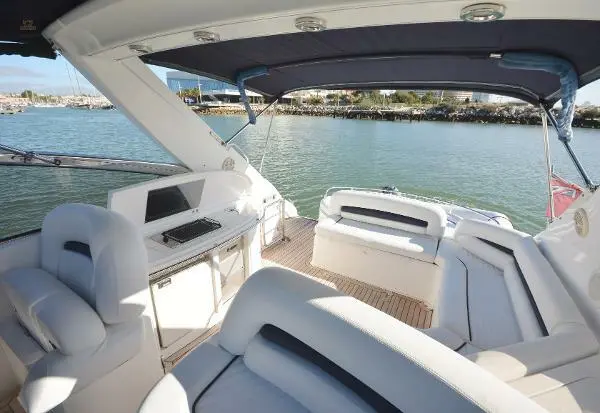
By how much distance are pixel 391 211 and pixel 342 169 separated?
33.8ft

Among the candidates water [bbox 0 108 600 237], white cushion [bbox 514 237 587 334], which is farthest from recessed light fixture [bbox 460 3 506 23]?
water [bbox 0 108 600 237]

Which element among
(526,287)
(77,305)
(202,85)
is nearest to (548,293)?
(526,287)

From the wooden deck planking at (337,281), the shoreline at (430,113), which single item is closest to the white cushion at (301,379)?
the wooden deck planking at (337,281)

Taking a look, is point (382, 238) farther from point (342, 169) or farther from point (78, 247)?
point (342, 169)

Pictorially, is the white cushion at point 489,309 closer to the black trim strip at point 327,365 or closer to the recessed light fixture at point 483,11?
the black trim strip at point 327,365

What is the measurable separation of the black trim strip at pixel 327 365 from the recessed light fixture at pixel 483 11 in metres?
1.32

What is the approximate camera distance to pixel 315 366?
1049 mm

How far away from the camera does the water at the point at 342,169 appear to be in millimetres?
3088

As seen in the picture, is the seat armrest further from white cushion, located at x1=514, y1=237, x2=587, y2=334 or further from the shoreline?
the shoreline

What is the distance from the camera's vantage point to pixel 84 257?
1.63 metres

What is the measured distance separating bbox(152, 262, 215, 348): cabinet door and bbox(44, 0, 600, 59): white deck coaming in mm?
1519

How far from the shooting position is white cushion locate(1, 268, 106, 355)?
1364mm

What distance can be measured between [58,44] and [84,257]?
155cm

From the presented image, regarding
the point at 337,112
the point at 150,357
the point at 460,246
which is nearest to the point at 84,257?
the point at 150,357
